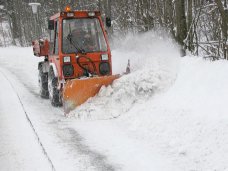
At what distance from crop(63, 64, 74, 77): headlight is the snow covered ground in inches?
32.0

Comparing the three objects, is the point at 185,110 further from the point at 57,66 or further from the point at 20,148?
the point at 57,66

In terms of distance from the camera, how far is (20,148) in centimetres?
583

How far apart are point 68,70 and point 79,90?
73 centimetres

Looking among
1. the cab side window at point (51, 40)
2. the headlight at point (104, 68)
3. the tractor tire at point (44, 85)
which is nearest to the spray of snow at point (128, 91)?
the headlight at point (104, 68)

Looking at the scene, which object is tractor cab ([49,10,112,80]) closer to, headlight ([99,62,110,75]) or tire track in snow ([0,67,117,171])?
headlight ([99,62,110,75])

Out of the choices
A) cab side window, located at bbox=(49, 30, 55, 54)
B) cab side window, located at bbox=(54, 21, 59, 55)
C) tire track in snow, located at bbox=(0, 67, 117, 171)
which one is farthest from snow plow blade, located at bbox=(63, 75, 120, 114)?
cab side window, located at bbox=(49, 30, 55, 54)

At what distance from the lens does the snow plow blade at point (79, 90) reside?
24.4 feet

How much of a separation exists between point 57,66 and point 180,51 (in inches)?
112

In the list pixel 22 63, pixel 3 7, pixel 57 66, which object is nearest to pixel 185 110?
pixel 57 66

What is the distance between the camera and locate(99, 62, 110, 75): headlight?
827 cm

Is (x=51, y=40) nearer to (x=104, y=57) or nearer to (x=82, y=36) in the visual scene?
(x=82, y=36)

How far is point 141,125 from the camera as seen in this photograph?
254 inches

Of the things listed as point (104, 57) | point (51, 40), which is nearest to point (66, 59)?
point (104, 57)

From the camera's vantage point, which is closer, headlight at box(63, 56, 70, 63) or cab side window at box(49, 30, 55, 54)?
headlight at box(63, 56, 70, 63)
